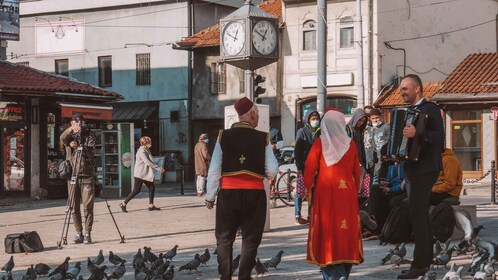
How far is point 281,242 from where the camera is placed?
44.1 feet

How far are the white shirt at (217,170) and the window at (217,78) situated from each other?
31702 mm

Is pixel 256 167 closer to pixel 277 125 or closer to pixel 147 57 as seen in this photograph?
pixel 277 125

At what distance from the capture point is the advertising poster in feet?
89.3

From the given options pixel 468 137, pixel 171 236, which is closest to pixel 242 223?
pixel 171 236

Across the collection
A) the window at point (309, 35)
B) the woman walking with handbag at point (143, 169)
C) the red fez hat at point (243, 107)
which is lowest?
the woman walking with handbag at point (143, 169)

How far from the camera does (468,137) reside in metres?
32.5

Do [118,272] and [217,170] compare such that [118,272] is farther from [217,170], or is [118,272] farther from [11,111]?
[11,111]

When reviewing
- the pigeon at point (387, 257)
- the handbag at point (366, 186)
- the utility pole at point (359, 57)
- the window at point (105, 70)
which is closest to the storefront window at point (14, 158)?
the utility pole at point (359, 57)

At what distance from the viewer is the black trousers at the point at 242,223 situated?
Result: 28.0 ft

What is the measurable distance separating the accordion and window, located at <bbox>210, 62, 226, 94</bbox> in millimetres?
30964

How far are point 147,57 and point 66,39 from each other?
14.9 ft

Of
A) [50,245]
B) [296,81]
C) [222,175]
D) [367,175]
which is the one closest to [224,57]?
[367,175]

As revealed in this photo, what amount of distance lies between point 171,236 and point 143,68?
28.0 metres

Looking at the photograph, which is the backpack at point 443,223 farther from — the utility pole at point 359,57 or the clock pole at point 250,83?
the utility pole at point 359,57
